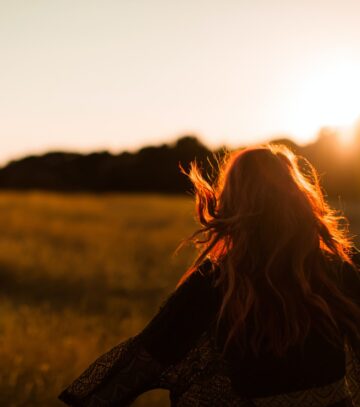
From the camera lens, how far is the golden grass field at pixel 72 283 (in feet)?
17.7

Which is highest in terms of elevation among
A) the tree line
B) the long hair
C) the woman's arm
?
the long hair

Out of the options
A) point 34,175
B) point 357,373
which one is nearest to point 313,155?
point 34,175

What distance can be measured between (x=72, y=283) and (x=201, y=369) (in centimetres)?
958

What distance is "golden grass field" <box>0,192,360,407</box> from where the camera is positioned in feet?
17.7

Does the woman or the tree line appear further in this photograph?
the tree line

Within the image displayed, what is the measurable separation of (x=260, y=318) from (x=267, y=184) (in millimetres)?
463

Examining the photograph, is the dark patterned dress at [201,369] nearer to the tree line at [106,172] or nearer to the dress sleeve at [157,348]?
the dress sleeve at [157,348]

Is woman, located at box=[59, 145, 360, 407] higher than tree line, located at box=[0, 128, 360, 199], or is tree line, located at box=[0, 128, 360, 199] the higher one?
woman, located at box=[59, 145, 360, 407]

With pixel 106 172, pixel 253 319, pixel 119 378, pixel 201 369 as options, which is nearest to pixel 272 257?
pixel 253 319

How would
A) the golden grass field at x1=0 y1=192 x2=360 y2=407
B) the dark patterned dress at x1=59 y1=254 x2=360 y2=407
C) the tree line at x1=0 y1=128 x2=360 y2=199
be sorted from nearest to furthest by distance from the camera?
the dark patterned dress at x1=59 y1=254 x2=360 y2=407 < the golden grass field at x1=0 y1=192 x2=360 y2=407 < the tree line at x1=0 y1=128 x2=360 y2=199

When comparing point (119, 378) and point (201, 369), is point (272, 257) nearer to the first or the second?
point (201, 369)

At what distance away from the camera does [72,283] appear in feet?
38.0

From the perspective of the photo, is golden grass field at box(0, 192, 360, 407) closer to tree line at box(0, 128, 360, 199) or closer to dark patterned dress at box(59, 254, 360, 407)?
dark patterned dress at box(59, 254, 360, 407)

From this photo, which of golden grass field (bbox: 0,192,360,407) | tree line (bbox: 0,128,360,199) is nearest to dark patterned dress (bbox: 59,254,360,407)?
golden grass field (bbox: 0,192,360,407)
